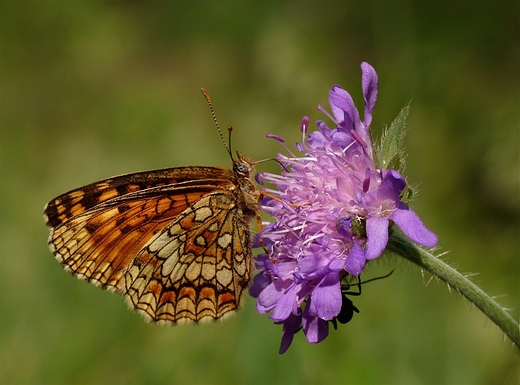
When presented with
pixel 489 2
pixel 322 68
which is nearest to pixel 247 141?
pixel 322 68

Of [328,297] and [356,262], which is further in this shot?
[328,297]

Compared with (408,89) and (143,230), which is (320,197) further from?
(408,89)

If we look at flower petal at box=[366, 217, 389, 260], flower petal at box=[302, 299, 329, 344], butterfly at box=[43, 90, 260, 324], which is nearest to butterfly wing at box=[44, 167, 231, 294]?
butterfly at box=[43, 90, 260, 324]

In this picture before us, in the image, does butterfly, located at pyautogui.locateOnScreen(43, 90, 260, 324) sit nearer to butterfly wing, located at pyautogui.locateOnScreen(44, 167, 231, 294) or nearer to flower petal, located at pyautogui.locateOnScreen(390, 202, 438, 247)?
butterfly wing, located at pyautogui.locateOnScreen(44, 167, 231, 294)

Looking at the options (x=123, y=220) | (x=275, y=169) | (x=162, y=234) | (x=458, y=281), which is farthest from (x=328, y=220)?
(x=275, y=169)

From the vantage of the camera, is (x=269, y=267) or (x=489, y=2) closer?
(x=269, y=267)

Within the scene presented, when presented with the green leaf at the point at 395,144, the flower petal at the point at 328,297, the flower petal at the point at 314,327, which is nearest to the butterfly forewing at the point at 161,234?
the flower petal at the point at 314,327

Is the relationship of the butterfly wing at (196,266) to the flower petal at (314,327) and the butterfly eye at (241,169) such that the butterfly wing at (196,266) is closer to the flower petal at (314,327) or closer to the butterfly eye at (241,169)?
the butterfly eye at (241,169)

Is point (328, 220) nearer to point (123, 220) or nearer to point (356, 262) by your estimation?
point (356, 262)
